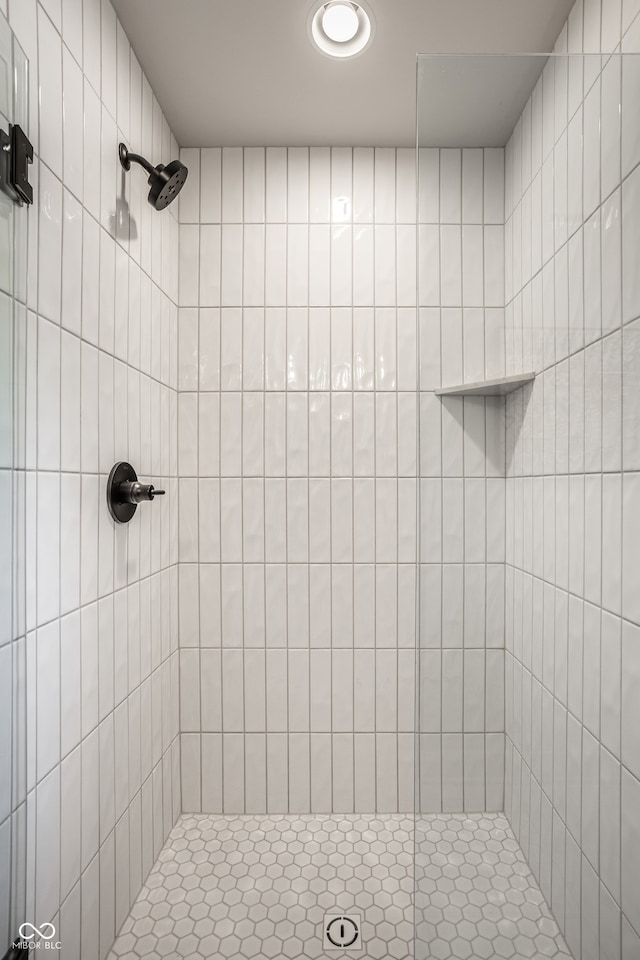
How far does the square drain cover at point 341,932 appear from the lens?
1327 mm

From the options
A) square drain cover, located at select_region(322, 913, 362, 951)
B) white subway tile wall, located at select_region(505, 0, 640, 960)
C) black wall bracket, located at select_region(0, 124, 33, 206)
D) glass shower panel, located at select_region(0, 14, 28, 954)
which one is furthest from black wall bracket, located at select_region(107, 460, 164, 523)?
square drain cover, located at select_region(322, 913, 362, 951)

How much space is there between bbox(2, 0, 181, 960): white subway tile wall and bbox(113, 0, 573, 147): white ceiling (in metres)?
0.10

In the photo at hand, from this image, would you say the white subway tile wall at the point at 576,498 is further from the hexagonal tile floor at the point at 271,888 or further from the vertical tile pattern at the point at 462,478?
the hexagonal tile floor at the point at 271,888

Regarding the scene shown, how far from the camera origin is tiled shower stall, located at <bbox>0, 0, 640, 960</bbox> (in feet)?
2.81

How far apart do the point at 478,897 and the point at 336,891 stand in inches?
27.5

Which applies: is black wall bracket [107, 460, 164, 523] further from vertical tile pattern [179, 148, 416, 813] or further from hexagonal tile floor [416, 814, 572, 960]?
hexagonal tile floor [416, 814, 572, 960]

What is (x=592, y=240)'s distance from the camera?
Answer: 841 millimetres

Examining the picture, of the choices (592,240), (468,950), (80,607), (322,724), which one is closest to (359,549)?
(322,724)

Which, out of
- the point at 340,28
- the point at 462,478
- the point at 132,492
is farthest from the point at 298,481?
the point at 340,28

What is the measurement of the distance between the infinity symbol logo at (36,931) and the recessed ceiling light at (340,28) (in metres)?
1.92

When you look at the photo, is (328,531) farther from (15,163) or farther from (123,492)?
(15,163)

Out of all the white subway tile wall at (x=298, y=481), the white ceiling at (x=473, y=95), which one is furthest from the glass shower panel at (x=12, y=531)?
the white subway tile wall at (x=298, y=481)

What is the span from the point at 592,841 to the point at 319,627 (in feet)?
3.69

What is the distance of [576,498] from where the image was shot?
0.86 metres
